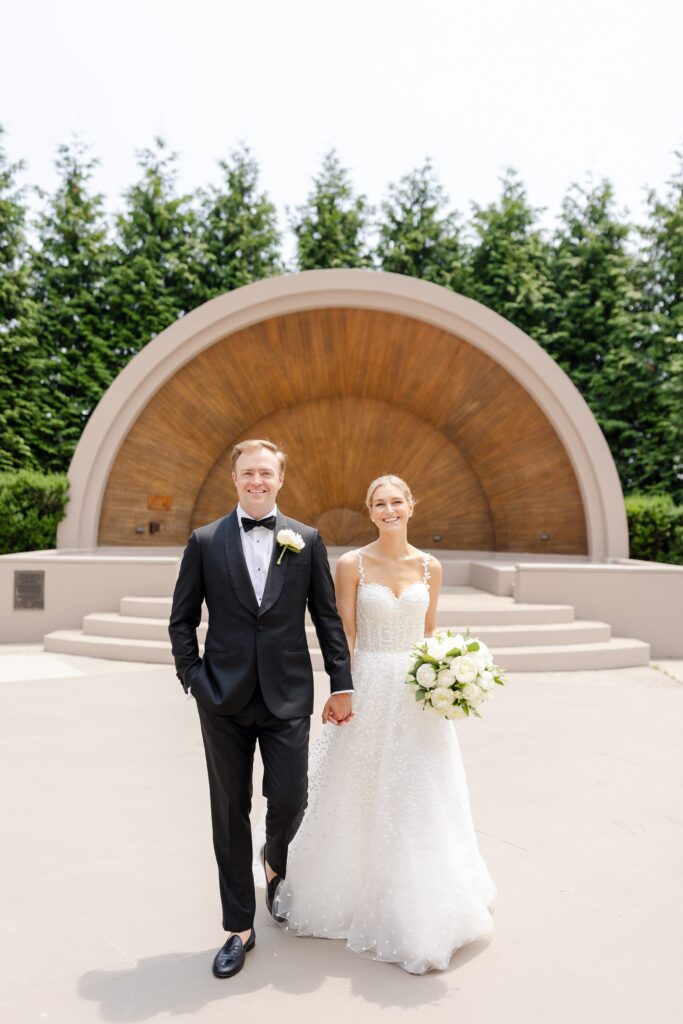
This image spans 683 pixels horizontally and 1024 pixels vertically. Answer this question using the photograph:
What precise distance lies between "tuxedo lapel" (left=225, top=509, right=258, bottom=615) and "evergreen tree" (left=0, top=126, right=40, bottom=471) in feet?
48.0

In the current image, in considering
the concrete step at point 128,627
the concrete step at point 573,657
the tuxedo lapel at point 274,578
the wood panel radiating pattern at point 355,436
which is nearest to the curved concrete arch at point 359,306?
the wood panel radiating pattern at point 355,436

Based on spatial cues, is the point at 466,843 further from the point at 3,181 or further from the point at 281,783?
the point at 3,181

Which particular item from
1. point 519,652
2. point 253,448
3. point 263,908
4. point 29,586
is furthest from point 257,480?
point 29,586

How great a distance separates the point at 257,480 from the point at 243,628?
1.79 feet

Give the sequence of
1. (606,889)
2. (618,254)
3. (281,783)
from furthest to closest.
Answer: (618,254), (606,889), (281,783)

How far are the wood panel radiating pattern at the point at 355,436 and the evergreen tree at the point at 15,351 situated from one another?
215 inches

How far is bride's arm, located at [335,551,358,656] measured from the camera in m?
Answer: 3.35

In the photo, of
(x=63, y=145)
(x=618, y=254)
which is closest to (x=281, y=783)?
(x=618, y=254)

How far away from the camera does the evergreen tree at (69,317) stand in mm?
17484

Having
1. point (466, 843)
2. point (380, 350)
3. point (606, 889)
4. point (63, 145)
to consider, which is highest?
point (63, 145)

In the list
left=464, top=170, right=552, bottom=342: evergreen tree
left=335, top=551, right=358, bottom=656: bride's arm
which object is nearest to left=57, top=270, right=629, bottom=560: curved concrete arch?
left=464, top=170, right=552, bottom=342: evergreen tree

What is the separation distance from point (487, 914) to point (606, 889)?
0.81m

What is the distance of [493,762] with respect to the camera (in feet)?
17.4

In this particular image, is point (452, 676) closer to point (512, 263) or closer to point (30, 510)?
point (30, 510)
